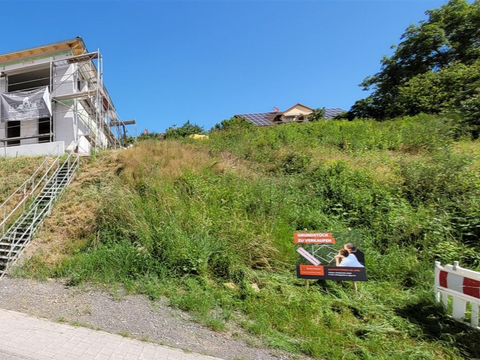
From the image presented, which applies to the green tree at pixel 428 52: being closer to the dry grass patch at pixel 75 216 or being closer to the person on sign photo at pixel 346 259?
the person on sign photo at pixel 346 259

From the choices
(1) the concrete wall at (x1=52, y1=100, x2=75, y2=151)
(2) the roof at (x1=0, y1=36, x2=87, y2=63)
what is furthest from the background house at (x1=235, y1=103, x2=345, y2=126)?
(1) the concrete wall at (x1=52, y1=100, x2=75, y2=151)

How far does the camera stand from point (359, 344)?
2.87 metres

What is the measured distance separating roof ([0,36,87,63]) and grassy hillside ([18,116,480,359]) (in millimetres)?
11351

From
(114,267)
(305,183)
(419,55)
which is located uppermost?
(419,55)

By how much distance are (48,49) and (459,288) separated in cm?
2163

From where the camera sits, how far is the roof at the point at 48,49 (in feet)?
48.1

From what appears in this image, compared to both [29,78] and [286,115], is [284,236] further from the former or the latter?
[286,115]

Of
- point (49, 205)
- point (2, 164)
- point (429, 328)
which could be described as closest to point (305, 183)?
point (429, 328)

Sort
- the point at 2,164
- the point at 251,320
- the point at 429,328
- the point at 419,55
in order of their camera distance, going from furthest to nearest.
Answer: the point at 419,55
the point at 2,164
the point at 251,320
the point at 429,328

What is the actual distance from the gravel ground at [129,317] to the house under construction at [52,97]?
10.8 m

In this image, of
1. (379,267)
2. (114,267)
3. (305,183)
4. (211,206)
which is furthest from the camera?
(305,183)

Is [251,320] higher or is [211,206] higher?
[211,206]

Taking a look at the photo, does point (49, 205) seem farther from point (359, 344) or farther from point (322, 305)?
point (359, 344)

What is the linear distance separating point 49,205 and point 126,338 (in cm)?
616
